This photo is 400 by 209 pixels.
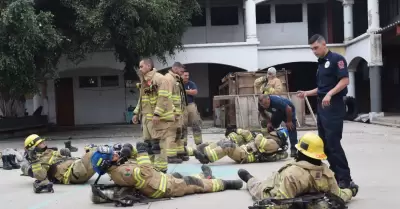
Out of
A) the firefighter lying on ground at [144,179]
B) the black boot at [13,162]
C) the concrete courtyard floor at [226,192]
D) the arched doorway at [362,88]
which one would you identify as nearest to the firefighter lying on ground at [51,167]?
the concrete courtyard floor at [226,192]

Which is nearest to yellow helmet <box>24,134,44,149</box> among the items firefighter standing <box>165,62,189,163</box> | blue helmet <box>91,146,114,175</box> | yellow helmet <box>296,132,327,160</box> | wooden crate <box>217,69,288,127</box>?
blue helmet <box>91,146,114,175</box>

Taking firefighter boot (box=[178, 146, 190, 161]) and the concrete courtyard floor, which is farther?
firefighter boot (box=[178, 146, 190, 161])

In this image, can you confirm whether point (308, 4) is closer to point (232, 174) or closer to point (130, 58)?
point (130, 58)

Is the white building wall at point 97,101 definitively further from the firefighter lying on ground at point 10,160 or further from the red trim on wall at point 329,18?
the firefighter lying on ground at point 10,160

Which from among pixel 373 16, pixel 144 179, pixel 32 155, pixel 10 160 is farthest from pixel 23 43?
pixel 373 16

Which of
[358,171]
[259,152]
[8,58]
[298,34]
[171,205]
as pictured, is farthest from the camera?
[298,34]

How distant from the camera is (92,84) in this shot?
24578 mm

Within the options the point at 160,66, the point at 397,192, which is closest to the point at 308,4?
the point at 160,66

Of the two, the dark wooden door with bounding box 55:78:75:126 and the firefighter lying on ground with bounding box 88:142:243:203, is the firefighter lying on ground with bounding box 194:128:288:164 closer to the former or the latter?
the firefighter lying on ground with bounding box 88:142:243:203

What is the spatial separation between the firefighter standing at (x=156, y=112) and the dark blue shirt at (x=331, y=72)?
2.53 meters

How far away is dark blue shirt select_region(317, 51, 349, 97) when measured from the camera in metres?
5.27

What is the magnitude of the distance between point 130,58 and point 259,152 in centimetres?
1107

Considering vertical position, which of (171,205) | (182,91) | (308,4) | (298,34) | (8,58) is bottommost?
(171,205)

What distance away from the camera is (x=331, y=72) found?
17.5 ft
